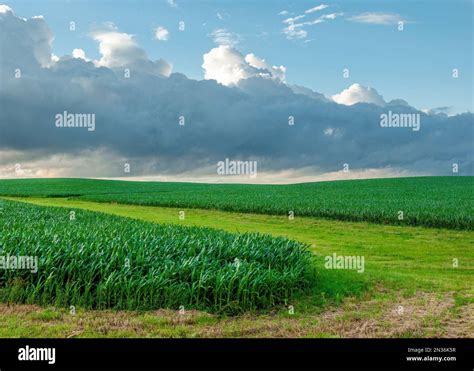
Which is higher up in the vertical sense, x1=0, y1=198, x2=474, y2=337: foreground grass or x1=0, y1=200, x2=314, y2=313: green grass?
x1=0, y1=200, x2=314, y2=313: green grass

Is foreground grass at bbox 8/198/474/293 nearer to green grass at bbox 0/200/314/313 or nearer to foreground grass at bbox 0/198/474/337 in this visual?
foreground grass at bbox 0/198/474/337

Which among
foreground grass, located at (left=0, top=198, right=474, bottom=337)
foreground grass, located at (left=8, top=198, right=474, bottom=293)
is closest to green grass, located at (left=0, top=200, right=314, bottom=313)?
foreground grass, located at (left=0, top=198, right=474, bottom=337)

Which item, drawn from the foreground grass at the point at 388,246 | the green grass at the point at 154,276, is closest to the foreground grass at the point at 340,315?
the foreground grass at the point at 388,246

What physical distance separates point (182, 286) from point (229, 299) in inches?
41.9

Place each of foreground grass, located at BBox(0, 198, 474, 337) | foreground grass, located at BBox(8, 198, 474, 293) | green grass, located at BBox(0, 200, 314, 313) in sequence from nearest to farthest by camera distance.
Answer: foreground grass, located at BBox(0, 198, 474, 337) < green grass, located at BBox(0, 200, 314, 313) < foreground grass, located at BBox(8, 198, 474, 293)
